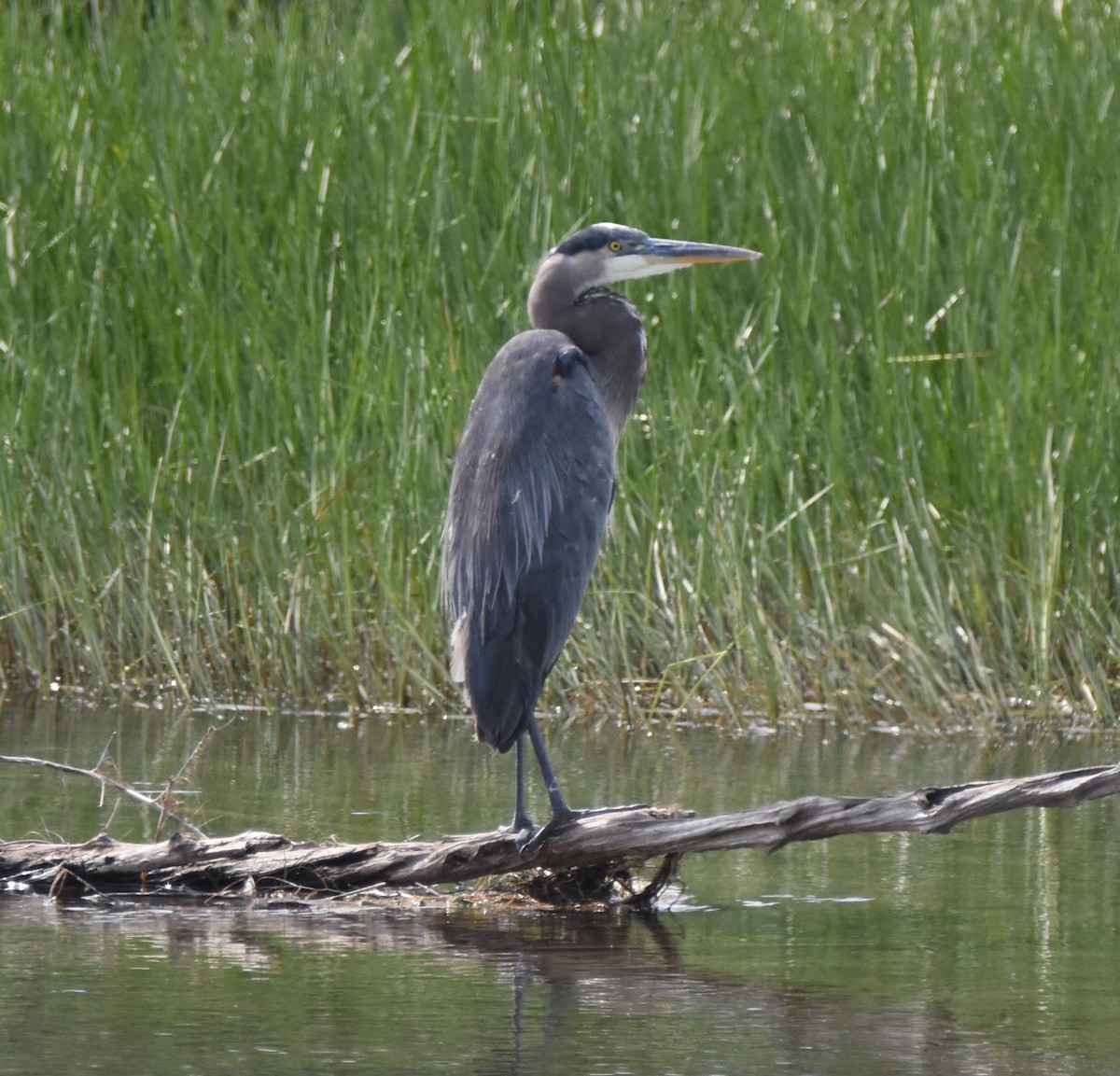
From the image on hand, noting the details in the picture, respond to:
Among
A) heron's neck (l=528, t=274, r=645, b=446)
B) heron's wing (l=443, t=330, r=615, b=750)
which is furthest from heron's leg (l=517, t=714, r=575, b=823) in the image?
heron's neck (l=528, t=274, r=645, b=446)

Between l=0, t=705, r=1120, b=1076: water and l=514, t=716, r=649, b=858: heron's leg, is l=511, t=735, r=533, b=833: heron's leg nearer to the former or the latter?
l=514, t=716, r=649, b=858: heron's leg

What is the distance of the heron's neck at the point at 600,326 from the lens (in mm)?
5488

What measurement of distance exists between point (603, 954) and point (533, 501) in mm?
1201

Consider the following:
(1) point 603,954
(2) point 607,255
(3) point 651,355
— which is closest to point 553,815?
(1) point 603,954

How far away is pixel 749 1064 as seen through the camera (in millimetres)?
3297

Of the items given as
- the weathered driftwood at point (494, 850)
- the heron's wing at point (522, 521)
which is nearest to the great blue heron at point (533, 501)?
the heron's wing at point (522, 521)

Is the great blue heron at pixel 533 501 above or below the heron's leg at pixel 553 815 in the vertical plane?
above

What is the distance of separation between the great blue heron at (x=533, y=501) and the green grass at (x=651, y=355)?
4.73 ft

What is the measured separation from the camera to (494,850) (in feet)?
14.5

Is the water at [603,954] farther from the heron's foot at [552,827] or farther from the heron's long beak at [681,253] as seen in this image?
the heron's long beak at [681,253]

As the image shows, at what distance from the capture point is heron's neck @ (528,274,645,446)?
5.49 metres

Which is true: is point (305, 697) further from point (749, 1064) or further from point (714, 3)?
point (749, 1064)

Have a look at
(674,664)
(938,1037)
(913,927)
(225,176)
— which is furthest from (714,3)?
(938,1037)

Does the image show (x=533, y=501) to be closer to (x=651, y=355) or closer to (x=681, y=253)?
(x=681, y=253)
